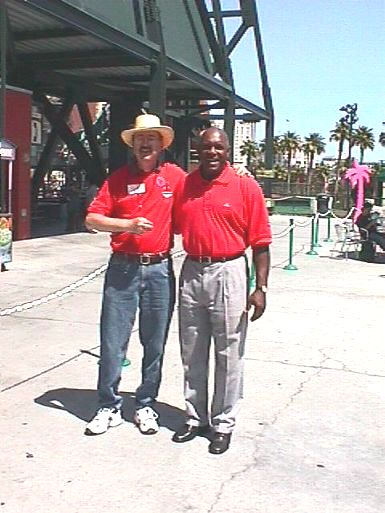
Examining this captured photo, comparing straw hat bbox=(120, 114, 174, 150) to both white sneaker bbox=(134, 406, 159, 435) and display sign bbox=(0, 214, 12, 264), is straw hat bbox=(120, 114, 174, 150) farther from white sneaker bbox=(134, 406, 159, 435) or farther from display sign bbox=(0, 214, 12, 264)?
display sign bbox=(0, 214, 12, 264)

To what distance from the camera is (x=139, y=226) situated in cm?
414

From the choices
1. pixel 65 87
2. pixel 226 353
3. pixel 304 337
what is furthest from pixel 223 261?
pixel 65 87

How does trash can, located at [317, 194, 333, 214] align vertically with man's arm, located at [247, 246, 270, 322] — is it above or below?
below

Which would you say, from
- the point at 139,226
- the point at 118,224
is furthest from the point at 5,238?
the point at 139,226

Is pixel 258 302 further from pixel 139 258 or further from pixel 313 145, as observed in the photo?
pixel 313 145

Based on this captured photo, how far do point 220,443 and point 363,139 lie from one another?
8485cm

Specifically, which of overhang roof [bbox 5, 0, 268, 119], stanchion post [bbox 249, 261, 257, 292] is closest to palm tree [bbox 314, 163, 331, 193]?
overhang roof [bbox 5, 0, 268, 119]

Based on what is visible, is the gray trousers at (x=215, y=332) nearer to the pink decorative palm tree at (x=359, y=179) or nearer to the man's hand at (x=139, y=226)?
the man's hand at (x=139, y=226)

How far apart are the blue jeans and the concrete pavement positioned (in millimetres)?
372

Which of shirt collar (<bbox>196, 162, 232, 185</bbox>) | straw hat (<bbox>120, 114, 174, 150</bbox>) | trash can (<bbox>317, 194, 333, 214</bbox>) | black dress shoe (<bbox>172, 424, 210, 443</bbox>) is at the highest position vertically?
straw hat (<bbox>120, 114, 174, 150</bbox>)

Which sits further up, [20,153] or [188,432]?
[20,153]

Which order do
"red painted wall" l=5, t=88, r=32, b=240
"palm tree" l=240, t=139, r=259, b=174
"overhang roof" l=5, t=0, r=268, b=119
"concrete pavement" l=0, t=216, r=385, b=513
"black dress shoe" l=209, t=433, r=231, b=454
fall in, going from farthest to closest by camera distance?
"palm tree" l=240, t=139, r=259, b=174 < "red painted wall" l=5, t=88, r=32, b=240 < "overhang roof" l=5, t=0, r=268, b=119 < "black dress shoe" l=209, t=433, r=231, b=454 < "concrete pavement" l=0, t=216, r=385, b=513

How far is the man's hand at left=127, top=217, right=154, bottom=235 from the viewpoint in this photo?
13.6ft

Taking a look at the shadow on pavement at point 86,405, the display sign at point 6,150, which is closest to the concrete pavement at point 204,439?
the shadow on pavement at point 86,405
